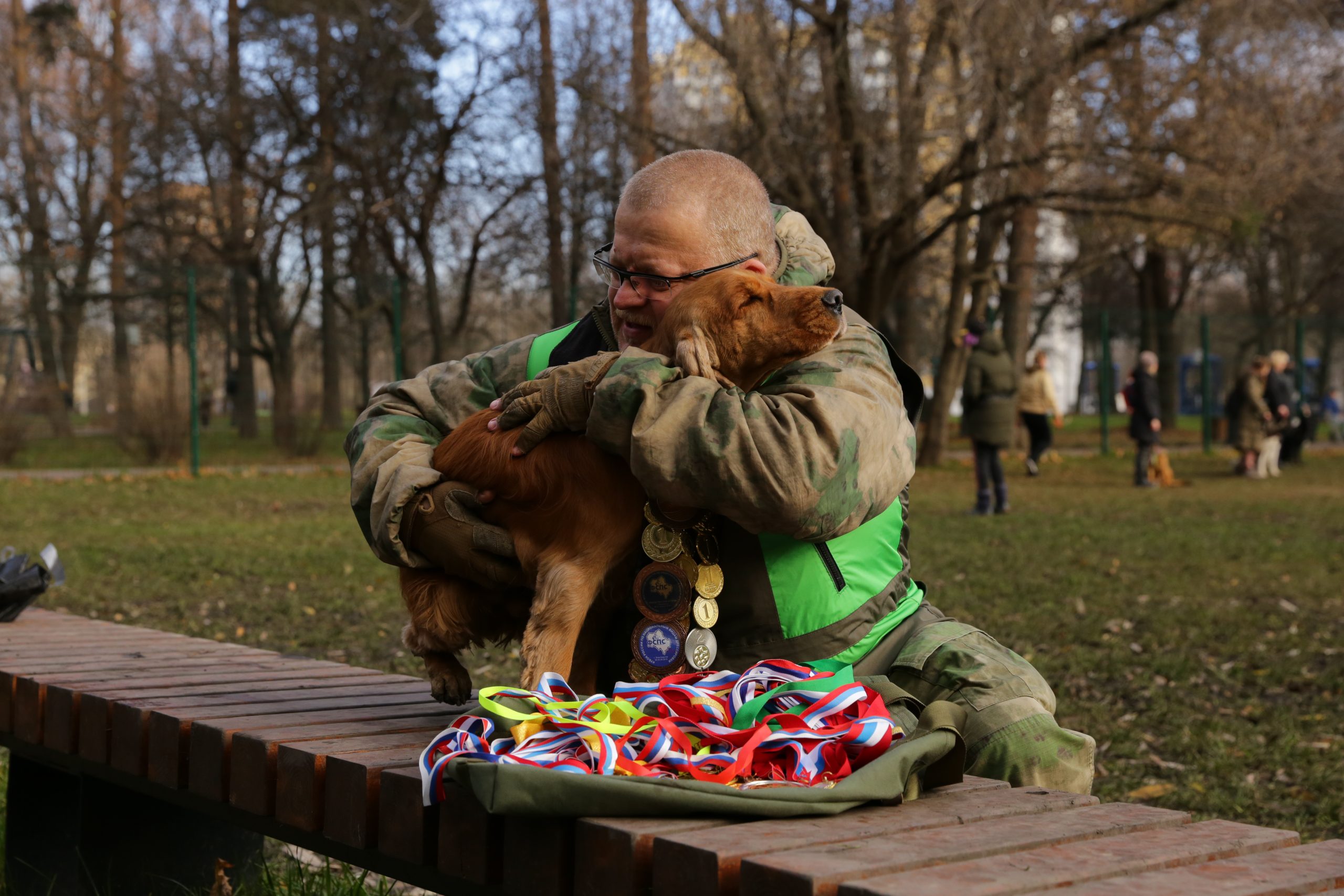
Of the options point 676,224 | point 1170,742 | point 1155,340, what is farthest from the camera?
point 1155,340

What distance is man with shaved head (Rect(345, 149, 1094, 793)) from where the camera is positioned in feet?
7.30

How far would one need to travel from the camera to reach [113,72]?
24797 mm

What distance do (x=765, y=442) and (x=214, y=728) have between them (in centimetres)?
125

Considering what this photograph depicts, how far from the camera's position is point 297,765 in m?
2.37

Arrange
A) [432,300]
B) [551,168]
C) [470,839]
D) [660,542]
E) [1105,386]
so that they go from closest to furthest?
[470,839] < [660,542] < [551,168] < [432,300] < [1105,386]

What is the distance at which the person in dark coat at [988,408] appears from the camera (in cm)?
1359

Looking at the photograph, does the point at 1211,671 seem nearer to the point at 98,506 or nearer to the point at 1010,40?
the point at 1010,40

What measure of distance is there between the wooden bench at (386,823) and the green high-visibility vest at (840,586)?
18.8 inches

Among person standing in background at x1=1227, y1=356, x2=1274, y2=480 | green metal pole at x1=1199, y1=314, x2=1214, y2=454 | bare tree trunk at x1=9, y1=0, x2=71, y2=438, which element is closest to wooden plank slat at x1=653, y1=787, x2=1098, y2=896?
person standing in background at x1=1227, y1=356, x2=1274, y2=480

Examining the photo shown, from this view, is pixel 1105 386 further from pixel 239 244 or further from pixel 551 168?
pixel 239 244

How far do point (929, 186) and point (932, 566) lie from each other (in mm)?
7188

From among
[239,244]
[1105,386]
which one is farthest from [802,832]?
[239,244]

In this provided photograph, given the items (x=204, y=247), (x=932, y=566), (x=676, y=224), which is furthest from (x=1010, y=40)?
(x=204, y=247)

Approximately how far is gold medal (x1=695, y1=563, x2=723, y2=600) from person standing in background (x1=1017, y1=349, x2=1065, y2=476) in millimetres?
16613
